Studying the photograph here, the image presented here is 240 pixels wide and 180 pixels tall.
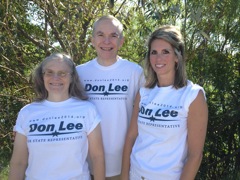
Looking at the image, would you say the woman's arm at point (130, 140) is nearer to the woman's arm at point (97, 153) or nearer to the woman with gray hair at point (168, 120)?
the woman with gray hair at point (168, 120)

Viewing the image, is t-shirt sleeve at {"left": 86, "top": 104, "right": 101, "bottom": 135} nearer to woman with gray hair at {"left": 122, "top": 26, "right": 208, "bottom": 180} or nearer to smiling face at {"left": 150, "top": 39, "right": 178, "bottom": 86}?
woman with gray hair at {"left": 122, "top": 26, "right": 208, "bottom": 180}

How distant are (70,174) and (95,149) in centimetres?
25

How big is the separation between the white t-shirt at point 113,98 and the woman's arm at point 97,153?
26 cm

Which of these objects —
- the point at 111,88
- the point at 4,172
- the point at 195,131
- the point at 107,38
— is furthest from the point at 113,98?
the point at 4,172

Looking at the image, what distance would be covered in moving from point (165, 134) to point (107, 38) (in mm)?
936

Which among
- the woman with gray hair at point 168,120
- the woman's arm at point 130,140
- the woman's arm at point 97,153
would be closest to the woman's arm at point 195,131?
the woman with gray hair at point 168,120

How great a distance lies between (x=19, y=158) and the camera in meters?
3.09

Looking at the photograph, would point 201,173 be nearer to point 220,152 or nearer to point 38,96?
point 220,152

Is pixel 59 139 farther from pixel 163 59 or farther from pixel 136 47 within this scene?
pixel 136 47

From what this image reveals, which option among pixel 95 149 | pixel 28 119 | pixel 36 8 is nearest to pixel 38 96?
pixel 28 119

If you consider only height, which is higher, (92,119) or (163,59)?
(163,59)

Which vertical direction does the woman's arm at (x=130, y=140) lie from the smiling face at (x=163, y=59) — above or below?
below

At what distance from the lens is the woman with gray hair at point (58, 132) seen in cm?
292

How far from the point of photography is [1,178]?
615 centimetres
